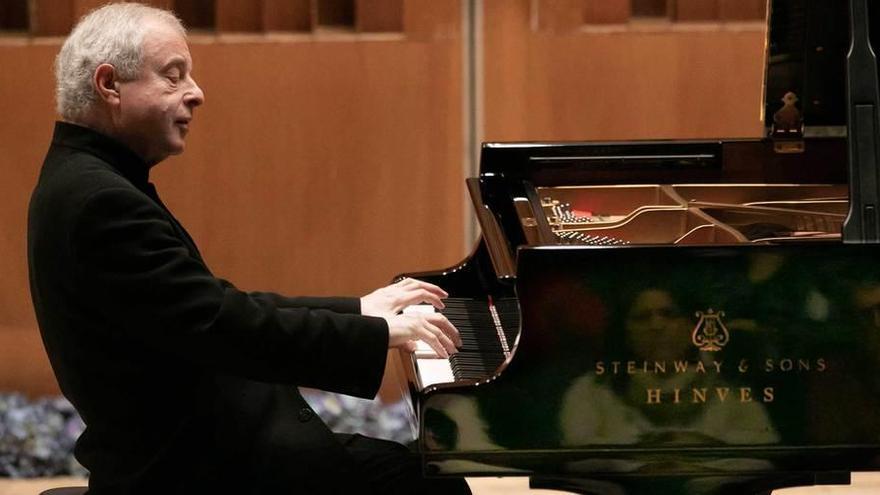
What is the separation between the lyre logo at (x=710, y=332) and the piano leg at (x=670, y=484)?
0.19m

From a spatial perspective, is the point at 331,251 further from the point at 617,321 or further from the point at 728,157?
the point at 617,321

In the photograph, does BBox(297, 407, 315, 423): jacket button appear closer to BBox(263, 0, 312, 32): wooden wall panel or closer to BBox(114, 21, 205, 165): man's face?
BBox(114, 21, 205, 165): man's face

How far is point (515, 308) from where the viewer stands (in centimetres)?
241

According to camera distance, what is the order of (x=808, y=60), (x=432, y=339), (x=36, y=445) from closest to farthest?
(x=432, y=339), (x=808, y=60), (x=36, y=445)

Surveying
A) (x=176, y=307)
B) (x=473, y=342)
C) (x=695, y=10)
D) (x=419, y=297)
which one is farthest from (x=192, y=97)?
(x=695, y=10)

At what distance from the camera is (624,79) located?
3934mm

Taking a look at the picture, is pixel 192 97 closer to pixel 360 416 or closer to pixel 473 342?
pixel 473 342

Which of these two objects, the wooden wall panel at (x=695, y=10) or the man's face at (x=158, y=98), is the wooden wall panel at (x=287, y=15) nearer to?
the wooden wall panel at (x=695, y=10)

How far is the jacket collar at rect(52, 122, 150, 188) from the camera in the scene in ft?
6.61

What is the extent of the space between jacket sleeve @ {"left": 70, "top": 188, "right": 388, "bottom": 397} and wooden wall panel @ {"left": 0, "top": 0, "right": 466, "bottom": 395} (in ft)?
6.69

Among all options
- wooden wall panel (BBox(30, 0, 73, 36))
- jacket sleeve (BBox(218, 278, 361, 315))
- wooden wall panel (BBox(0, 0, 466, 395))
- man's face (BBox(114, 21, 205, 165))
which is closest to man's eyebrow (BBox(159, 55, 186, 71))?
man's face (BBox(114, 21, 205, 165))

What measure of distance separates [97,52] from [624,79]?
2.19 metres

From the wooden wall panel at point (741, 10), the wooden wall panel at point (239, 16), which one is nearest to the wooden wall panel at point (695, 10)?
the wooden wall panel at point (741, 10)

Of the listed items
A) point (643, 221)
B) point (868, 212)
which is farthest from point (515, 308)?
point (868, 212)
